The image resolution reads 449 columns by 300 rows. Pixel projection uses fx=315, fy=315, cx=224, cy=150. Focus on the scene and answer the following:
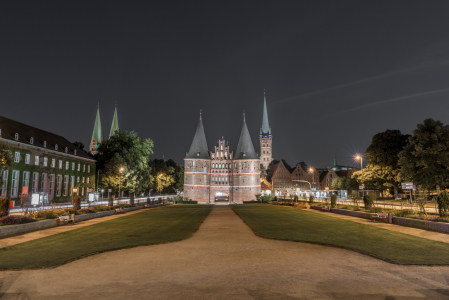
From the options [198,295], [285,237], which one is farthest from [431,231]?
[198,295]

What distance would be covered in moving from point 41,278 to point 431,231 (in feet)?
66.8

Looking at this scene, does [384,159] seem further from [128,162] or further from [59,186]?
[59,186]

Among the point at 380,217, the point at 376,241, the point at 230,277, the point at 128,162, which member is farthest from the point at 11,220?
the point at 128,162

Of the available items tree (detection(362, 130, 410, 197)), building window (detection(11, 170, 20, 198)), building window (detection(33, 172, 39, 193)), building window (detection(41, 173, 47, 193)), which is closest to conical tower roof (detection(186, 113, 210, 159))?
building window (detection(41, 173, 47, 193))

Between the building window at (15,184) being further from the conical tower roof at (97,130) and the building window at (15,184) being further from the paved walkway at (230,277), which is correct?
the conical tower roof at (97,130)

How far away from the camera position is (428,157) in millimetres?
45812

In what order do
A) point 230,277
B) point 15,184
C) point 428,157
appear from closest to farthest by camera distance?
point 230,277 < point 428,157 < point 15,184

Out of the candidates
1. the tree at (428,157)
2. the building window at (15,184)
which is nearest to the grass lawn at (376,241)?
the tree at (428,157)

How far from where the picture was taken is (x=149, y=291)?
27.2 feet

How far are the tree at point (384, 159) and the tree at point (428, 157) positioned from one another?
29.2ft

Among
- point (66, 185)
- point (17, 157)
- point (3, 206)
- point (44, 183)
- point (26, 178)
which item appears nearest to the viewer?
point (3, 206)

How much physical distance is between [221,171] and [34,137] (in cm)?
5133

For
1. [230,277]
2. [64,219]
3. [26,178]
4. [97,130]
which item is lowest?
[230,277]

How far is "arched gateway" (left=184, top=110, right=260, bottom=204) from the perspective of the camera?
298 feet
